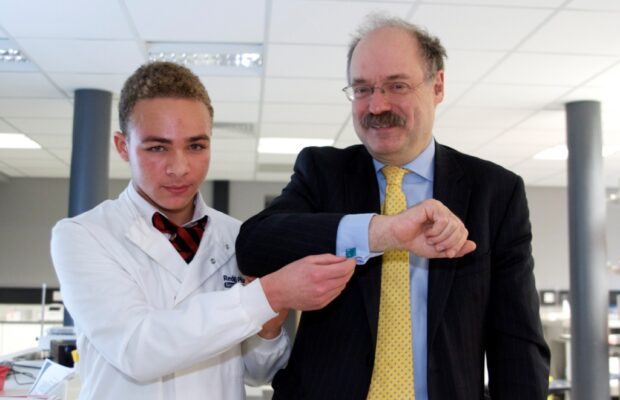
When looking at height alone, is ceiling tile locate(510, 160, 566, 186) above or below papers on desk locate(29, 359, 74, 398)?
above

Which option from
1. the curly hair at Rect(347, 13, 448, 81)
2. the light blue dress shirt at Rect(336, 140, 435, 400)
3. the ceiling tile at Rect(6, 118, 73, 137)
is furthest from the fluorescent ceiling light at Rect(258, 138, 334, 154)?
the light blue dress shirt at Rect(336, 140, 435, 400)

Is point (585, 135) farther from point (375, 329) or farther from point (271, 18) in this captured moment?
point (375, 329)

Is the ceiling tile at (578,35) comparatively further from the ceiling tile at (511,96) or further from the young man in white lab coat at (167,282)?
the young man in white lab coat at (167,282)

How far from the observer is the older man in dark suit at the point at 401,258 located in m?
1.20

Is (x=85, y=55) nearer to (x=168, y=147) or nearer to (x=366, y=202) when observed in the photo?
(x=168, y=147)

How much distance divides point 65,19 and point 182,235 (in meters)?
2.84

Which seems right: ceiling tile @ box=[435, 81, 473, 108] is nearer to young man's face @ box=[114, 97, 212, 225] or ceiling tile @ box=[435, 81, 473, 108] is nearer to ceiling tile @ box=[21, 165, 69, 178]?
young man's face @ box=[114, 97, 212, 225]

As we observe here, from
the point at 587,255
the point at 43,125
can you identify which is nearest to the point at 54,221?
the point at 43,125

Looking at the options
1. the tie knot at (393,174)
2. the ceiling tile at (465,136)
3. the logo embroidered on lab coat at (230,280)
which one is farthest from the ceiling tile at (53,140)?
the tie knot at (393,174)

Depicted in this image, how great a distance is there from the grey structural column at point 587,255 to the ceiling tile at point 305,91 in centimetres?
202

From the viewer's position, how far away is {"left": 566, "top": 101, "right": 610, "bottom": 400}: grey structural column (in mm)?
5141

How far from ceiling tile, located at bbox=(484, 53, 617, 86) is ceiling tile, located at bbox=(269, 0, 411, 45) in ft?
3.94

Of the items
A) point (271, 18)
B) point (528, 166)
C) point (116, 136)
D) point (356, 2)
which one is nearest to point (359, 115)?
point (116, 136)

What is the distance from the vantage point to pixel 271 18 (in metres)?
3.73
